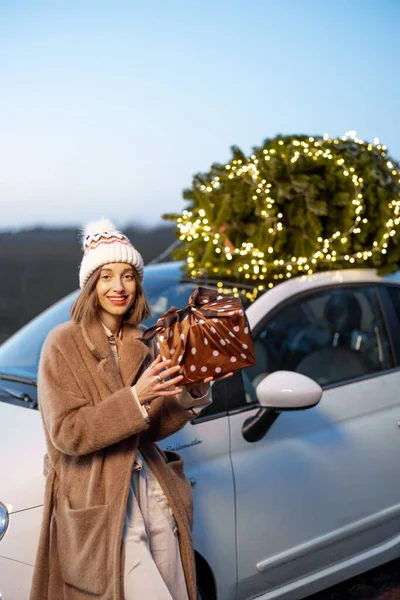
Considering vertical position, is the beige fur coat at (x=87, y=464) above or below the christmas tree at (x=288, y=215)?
below

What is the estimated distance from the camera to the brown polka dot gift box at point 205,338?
2.53 meters

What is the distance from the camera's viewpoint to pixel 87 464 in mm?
2596

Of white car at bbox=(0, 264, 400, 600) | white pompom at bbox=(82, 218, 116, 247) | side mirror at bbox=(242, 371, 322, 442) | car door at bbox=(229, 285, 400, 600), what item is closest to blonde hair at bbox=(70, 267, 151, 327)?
white pompom at bbox=(82, 218, 116, 247)

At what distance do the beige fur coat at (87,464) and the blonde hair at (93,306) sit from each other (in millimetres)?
37

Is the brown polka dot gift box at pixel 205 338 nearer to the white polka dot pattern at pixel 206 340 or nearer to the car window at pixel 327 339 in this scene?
the white polka dot pattern at pixel 206 340

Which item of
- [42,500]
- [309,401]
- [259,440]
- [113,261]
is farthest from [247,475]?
[113,261]

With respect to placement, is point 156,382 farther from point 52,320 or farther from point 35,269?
point 35,269

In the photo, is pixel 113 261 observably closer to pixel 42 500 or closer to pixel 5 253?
pixel 42 500

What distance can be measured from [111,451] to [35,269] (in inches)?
939

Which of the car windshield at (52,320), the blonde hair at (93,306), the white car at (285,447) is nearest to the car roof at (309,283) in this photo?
the white car at (285,447)

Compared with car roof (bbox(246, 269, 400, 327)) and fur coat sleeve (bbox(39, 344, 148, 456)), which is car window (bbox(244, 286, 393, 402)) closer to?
car roof (bbox(246, 269, 400, 327))

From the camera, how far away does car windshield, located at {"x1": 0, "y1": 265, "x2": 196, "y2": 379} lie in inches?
149

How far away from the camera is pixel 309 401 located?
3389 mm

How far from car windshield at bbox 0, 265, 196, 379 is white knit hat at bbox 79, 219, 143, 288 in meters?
0.98
